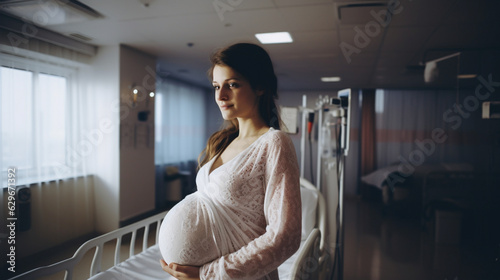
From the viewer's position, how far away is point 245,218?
824 mm

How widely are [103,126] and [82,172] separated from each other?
61cm

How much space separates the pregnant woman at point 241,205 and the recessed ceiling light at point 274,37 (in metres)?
2.42

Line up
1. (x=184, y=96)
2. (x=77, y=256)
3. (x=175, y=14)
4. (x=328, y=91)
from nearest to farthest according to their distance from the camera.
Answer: (x=77, y=256), (x=175, y=14), (x=184, y=96), (x=328, y=91)

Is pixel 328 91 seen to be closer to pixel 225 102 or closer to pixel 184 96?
pixel 184 96

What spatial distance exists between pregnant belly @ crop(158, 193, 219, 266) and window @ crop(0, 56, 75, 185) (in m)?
2.80

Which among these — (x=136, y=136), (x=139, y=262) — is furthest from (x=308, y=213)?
(x=136, y=136)

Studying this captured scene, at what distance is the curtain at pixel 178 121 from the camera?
5.34 meters

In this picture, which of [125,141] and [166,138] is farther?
[166,138]

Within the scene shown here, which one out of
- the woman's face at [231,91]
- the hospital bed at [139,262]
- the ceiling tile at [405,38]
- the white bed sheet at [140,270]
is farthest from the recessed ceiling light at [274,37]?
the woman's face at [231,91]

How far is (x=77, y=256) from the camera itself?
135 centimetres

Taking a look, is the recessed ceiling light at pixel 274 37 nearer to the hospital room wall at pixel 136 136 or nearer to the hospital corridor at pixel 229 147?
the hospital corridor at pixel 229 147

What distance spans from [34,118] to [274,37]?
8.48 feet

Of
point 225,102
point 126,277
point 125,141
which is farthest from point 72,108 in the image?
point 225,102

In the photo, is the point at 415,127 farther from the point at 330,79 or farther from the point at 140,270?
the point at 140,270
